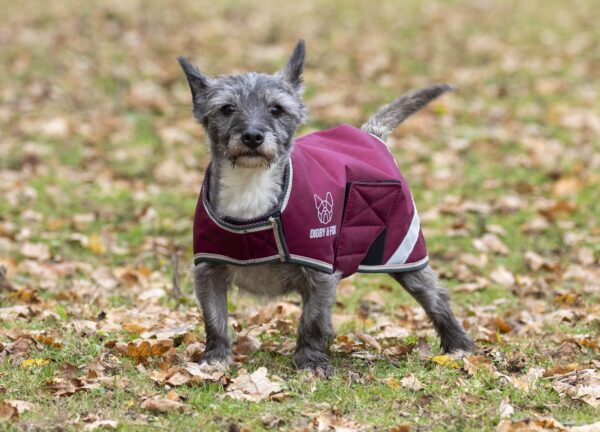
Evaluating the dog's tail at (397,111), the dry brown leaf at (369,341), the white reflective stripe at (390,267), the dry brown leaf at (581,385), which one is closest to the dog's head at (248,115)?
the white reflective stripe at (390,267)

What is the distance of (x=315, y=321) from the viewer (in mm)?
5496

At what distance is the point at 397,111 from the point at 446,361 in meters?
1.97

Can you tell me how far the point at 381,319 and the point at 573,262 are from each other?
8.07 feet

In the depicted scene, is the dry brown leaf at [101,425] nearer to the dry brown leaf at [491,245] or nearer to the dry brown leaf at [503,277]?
the dry brown leaf at [503,277]

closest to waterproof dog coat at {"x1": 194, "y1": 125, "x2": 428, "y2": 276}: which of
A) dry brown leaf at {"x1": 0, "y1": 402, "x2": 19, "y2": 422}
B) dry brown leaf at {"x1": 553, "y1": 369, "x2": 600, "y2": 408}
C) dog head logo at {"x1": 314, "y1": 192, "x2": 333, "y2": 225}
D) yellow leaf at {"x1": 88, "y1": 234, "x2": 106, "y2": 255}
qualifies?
dog head logo at {"x1": 314, "y1": 192, "x2": 333, "y2": 225}

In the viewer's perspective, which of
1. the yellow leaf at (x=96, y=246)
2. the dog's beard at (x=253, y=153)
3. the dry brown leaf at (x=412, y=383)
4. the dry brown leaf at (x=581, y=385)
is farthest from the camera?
the yellow leaf at (x=96, y=246)

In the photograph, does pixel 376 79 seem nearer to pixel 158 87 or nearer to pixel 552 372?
pixel 158 87

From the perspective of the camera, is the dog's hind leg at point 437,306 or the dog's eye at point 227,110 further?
the dog's hind leg at point 437,306

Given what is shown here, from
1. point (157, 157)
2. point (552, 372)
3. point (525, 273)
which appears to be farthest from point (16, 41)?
point (552, 372)

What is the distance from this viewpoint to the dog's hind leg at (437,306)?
5.98 metres

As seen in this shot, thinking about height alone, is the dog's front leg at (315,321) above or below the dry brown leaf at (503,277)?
above

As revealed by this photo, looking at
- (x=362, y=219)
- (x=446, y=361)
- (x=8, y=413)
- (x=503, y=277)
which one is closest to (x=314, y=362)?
(x=446, y=361)

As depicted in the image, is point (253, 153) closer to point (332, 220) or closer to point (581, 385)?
point (332, 220)

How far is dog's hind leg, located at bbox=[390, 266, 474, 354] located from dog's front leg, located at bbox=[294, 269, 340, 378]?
0.70 m
